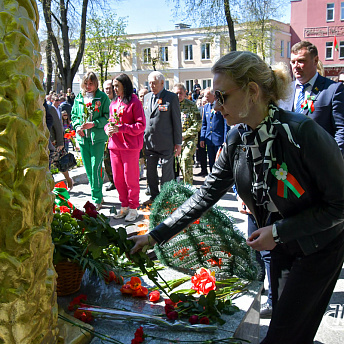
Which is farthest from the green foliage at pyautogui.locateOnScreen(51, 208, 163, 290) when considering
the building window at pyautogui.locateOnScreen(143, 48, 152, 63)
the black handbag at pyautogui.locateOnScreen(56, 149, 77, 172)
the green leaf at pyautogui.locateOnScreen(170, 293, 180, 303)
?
the building window at pyautogui.locateOnScreen(143, 48, 152, 63)

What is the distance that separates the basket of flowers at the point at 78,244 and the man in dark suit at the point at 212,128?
18.7ft

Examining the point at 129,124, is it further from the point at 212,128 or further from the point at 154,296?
the point at 154,296

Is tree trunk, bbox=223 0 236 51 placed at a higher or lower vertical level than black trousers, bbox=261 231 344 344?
higher

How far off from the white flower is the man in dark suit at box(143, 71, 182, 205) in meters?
4.50

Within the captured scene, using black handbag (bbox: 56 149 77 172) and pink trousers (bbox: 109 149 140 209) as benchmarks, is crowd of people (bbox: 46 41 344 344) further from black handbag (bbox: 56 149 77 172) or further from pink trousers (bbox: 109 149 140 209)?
black handbag (bbox: 56 149 77 172)

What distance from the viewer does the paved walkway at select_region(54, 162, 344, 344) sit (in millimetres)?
2879

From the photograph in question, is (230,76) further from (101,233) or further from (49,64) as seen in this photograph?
(49,64)

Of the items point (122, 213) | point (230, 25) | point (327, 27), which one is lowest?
point (122, 213)

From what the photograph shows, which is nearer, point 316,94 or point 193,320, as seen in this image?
point 193,320

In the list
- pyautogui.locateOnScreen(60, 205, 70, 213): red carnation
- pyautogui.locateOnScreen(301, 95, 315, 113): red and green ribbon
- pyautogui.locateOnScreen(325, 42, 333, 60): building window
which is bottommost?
pyautogui.locateOnScreen(60, 205, 70, 213): red carnation

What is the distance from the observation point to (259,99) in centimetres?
186

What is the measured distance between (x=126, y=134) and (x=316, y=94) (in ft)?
9.05

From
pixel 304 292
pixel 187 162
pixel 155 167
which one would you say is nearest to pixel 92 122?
pixel 155 167

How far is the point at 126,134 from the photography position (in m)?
5.62
